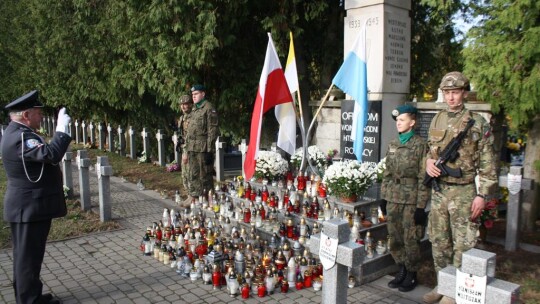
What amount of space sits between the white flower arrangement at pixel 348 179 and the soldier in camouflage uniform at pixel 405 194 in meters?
0.97

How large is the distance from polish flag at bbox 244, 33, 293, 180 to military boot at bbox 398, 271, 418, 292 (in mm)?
2476

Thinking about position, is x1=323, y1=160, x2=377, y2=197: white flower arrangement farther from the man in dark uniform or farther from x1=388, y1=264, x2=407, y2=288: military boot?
the man in dark uniform

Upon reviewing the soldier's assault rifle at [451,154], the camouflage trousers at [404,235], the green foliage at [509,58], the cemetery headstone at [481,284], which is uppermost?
the green foliage at [509,58]

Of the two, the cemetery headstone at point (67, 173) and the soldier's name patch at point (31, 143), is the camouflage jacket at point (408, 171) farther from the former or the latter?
the cemetery headstone at point (67, 173)

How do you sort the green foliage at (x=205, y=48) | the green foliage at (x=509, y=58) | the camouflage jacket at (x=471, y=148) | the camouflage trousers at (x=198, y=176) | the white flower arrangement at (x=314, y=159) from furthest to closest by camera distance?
the green foliage at (x=205, y=48) → the camouflage trousers at (x=198, y=176) → the white flower arrangement at (x=314, y=159) → the green foliage at (x=509, y=58) → the camouflage jacket at (x=471, y=148)

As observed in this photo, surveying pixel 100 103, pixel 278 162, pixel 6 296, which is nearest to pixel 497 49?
pixel 278 162

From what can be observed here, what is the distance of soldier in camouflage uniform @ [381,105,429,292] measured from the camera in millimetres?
4539

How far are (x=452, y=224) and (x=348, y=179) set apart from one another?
71.6 inches

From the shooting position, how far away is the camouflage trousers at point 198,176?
7809mm

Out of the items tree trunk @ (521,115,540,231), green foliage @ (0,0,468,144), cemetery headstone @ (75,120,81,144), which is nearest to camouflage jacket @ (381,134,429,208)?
tree trunk @ (521,115,540,231)

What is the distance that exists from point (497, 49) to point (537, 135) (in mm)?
1642

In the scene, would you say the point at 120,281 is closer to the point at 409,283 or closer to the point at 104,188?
the point at 104,188

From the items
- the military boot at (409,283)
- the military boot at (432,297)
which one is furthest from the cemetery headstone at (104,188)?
the military boot at (432,297)

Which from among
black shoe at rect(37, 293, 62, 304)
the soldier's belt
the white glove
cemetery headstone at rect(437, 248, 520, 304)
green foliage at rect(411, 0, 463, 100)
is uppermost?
green foliage at rect(411, 0, 463, 100)
